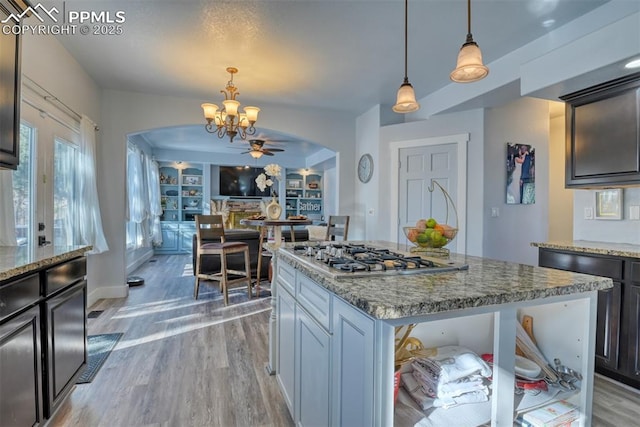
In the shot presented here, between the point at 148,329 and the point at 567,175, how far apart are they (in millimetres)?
4032

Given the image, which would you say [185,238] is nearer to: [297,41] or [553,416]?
[297,41]

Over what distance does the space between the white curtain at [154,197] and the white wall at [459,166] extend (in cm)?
495

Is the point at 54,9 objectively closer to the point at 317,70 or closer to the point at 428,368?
the point at 317,70

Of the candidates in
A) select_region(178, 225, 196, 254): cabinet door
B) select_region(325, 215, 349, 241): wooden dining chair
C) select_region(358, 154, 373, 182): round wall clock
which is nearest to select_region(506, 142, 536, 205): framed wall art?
select_region(358, 154, 373, 182): round wall clock

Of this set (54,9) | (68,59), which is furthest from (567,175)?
(68,59)

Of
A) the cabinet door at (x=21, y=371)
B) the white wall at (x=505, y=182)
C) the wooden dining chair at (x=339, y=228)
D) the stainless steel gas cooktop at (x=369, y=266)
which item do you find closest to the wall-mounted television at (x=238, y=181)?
the wooden dining chair at (x=339, y=228)

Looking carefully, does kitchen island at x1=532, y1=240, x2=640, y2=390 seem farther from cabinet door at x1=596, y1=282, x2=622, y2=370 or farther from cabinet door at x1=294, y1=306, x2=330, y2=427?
cabinet door at x1=294, y1=306, x2=330, y2=427

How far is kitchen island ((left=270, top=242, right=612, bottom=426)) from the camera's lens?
2.86ft

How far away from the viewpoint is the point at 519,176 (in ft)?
12.7

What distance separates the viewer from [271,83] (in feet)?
12.7

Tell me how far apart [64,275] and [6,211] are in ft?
2.89

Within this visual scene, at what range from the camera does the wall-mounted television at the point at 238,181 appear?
8586mm

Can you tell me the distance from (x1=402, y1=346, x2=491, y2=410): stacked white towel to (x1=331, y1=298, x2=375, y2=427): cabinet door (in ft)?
0.71

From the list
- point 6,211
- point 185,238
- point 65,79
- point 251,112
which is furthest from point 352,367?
point 185,238
